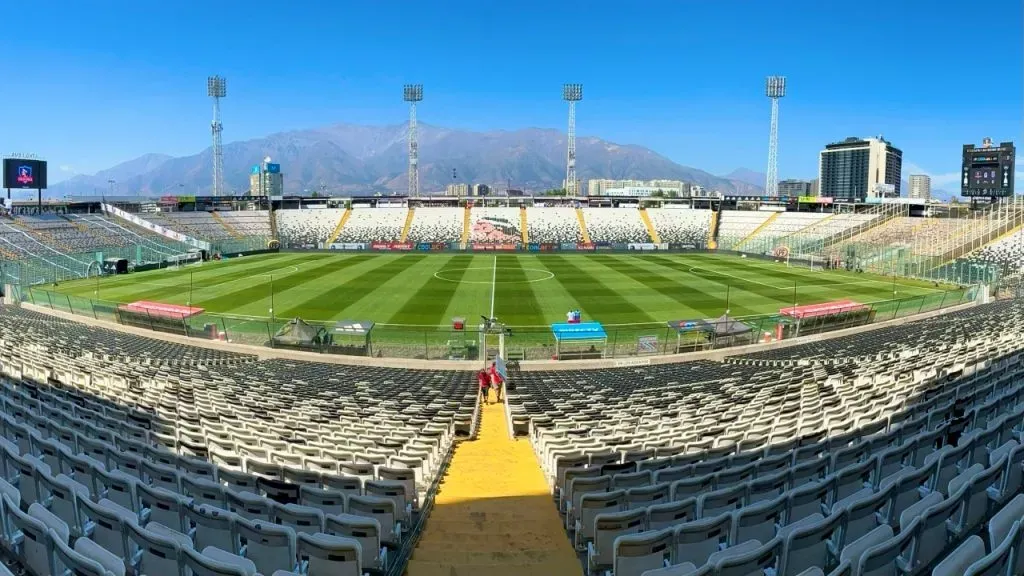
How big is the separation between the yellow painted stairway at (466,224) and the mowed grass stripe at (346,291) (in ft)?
78.6

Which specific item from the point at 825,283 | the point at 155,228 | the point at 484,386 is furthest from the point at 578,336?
the point at 155,228

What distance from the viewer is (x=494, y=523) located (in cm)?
890

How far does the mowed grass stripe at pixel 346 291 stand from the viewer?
42.5 metres

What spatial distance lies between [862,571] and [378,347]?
25.2 metres

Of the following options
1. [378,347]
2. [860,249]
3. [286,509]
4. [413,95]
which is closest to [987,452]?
[286,509]

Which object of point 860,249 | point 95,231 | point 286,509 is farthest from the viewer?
point 95,231

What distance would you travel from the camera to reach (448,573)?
6.91 metres

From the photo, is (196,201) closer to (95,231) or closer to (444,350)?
(95,231)

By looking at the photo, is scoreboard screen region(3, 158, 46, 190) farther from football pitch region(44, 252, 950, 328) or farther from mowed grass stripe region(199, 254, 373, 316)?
mowed grass stripe region(199, 254, 373, 316)

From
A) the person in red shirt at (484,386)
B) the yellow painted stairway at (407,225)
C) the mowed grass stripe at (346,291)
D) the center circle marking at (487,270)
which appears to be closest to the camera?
the person in red shirt at (484,386)

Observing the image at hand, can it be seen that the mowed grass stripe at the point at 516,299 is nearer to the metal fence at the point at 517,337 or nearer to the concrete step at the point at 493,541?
the metal fence at the point at 517,337

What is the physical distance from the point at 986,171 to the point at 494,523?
102 metres

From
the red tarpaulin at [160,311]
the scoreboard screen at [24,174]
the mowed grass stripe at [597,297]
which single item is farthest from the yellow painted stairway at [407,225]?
A: the red tarpaulin at [160,311]

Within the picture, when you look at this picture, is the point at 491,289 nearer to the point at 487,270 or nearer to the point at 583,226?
the point at 487,270
